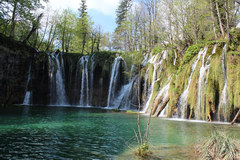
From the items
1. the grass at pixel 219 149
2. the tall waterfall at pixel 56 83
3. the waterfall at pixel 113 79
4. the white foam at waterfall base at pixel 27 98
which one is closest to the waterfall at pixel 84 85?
the tall waterfall at pixel 56 83

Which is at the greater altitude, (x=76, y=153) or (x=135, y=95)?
(x=135, y=95)

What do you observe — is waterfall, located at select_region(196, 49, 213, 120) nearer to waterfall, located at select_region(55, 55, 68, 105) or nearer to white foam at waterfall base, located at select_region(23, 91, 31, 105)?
waterfall, located at select_region(55, 55, 68, 105)

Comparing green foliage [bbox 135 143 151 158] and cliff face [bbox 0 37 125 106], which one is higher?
cliff face [bbox 0 37 125 106]

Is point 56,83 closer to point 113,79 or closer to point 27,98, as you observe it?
point 27,98

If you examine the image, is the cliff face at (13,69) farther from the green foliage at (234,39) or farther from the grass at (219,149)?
the grass at (219,149)

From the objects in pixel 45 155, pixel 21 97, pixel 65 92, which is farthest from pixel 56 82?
pixel 45 155

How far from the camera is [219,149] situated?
495 centimetres

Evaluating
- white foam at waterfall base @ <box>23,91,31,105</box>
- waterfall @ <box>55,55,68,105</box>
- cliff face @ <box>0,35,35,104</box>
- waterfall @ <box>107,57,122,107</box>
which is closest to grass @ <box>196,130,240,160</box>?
waterfall @ <box>107,57,122,107</box>

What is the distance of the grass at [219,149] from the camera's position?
4775 mm

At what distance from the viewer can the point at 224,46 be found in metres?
14.0

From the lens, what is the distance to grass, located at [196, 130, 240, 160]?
478cm

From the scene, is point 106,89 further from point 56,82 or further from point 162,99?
point 162,99

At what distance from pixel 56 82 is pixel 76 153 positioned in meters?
25.9

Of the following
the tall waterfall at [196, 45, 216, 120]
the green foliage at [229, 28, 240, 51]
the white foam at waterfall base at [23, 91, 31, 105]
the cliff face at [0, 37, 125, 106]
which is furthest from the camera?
the white foam at waterfall base at [23, 91, 31, 105]
